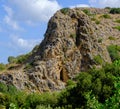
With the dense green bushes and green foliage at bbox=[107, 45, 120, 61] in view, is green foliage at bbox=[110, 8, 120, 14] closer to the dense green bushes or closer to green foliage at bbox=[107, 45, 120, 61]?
green foliage at bbox=[107, 45, 120, 61]

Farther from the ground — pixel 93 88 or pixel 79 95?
pixel 93 88

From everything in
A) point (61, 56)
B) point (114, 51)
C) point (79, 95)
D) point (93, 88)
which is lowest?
point (79, 95)

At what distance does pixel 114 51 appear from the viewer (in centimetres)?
7569

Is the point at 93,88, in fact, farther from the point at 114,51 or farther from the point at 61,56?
the point at 114,51

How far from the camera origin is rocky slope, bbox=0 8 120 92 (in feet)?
209

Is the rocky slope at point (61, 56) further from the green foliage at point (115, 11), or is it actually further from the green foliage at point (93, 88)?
the green foliage at point (115, 11)

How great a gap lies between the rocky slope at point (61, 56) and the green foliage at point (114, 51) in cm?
239

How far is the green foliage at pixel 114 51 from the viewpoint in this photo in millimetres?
72875

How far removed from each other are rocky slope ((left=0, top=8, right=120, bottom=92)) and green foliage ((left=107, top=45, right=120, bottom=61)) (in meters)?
2.39

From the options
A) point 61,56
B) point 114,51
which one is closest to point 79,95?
point 61,56

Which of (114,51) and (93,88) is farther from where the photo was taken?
(114,51)

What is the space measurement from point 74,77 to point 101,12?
1534 inches

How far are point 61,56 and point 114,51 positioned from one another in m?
12.1

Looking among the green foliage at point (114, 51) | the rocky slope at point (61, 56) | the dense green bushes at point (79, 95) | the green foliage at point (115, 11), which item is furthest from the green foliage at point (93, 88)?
the green foliage at point (115, 11)
